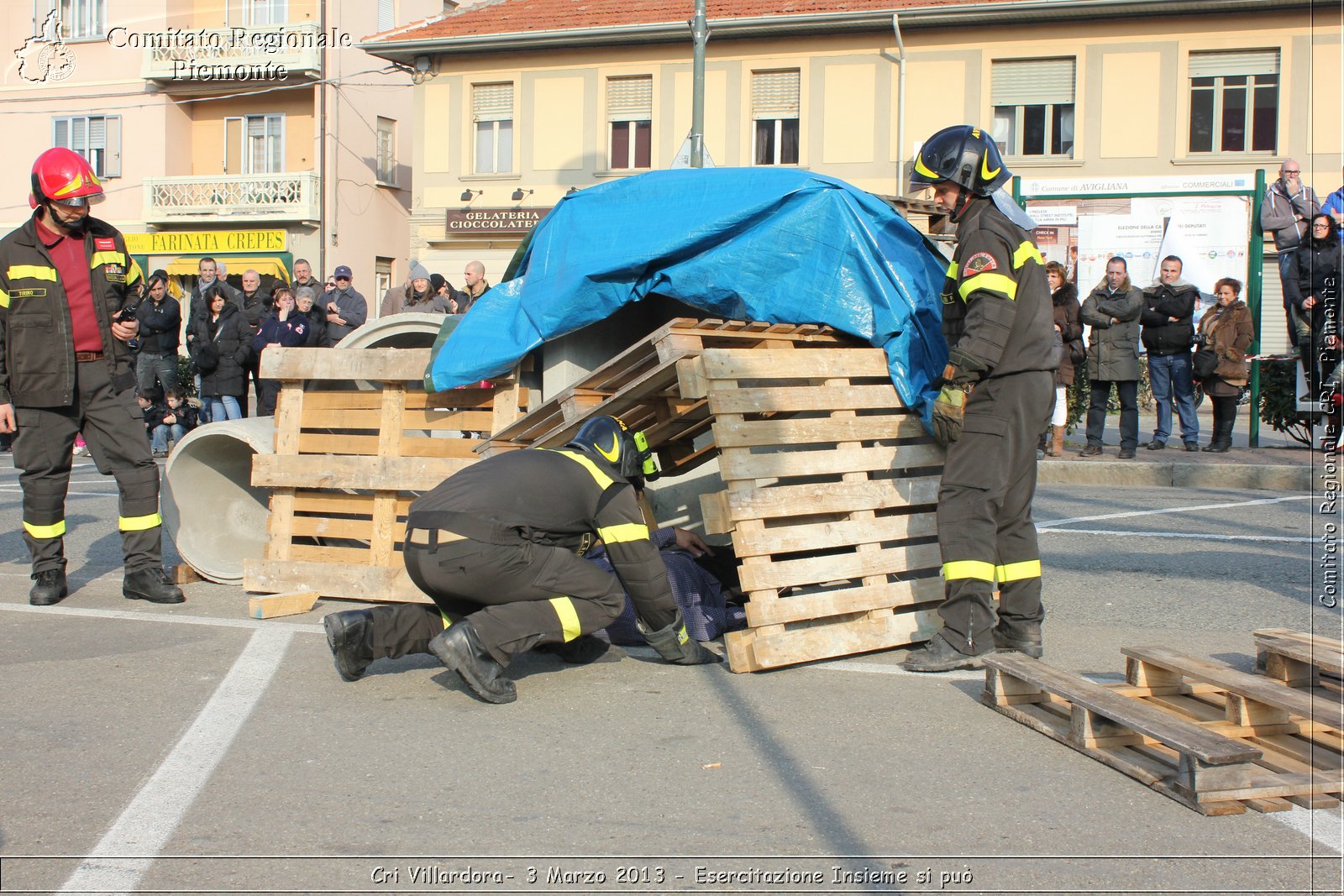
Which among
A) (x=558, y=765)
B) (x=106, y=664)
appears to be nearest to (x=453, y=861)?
(x=558, y=765)

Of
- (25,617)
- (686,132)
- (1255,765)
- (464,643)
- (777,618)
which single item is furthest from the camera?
(686,132)

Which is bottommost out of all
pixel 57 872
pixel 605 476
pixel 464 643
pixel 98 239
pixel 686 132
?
pixel 57 872

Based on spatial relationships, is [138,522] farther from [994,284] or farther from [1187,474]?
[1187,474]

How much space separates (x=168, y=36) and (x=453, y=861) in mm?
33580

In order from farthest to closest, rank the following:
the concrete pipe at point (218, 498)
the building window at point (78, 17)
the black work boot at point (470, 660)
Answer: the building window at point (78, 17) → the concrete pipe at point (218, 498) → the black work boot at point (470, 660)

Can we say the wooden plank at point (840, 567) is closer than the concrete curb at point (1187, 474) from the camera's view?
Yes

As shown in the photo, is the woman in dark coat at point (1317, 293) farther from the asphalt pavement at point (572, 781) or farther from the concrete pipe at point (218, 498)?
the concrete pipe at point (218, 498)

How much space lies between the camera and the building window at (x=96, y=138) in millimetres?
32812

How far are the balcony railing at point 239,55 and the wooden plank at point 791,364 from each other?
28.5 metres

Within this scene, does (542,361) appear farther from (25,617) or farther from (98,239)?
(25,617)

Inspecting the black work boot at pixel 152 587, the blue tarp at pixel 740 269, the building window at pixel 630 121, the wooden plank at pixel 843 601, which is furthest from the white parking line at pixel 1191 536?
the building window at pixel 630 121

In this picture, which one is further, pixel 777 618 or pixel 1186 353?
pixel 1186 353

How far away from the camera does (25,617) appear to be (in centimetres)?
606

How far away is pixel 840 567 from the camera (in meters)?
5.27
